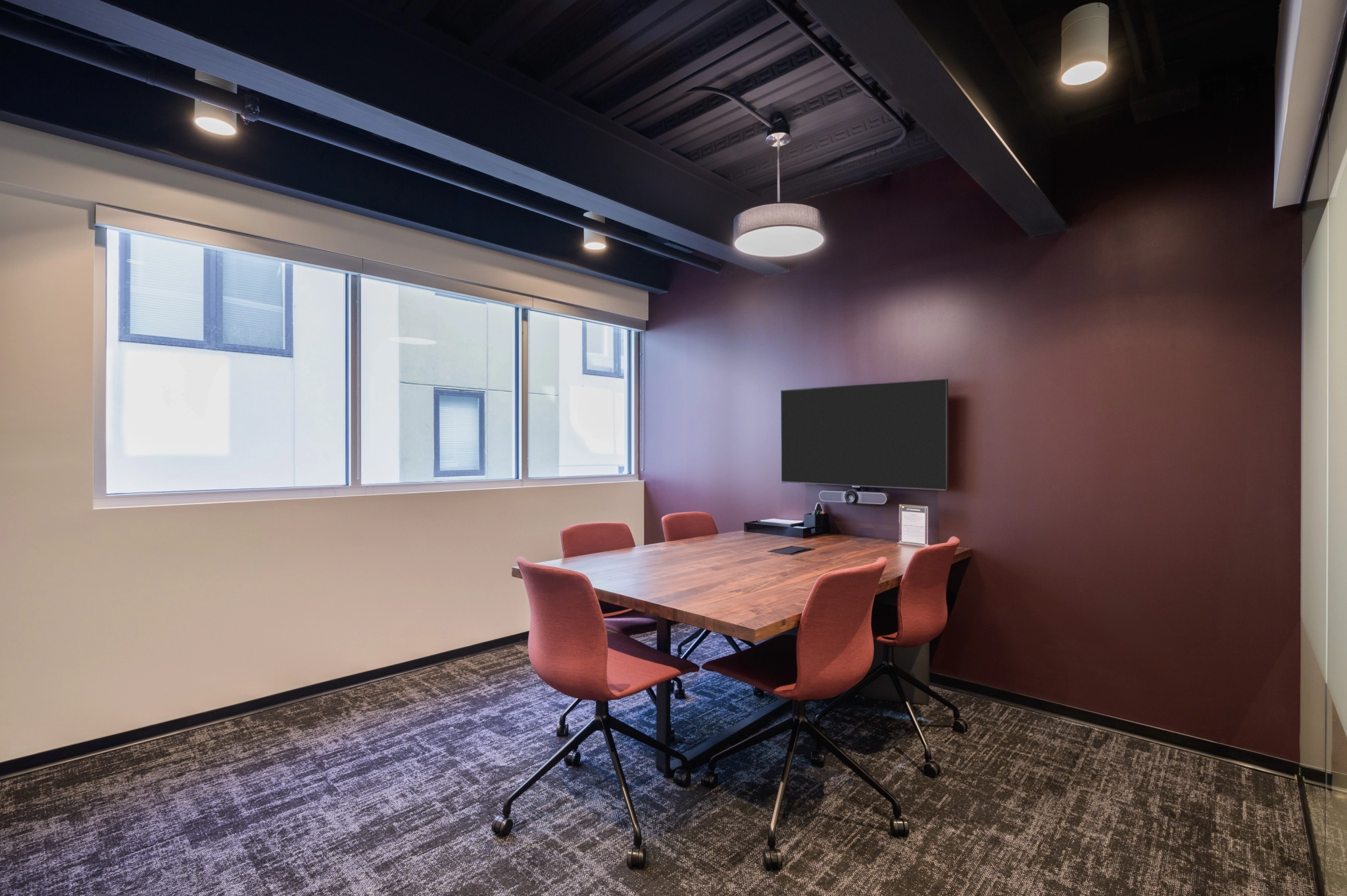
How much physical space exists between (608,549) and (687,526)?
27.6 inches

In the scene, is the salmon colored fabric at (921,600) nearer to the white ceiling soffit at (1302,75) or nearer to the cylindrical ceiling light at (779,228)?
the cylindrical ceiling light at (779,228)

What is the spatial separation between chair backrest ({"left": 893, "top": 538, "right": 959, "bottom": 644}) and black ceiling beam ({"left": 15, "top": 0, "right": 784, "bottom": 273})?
94.6 inches

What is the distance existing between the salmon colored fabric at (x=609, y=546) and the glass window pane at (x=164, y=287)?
239 cm

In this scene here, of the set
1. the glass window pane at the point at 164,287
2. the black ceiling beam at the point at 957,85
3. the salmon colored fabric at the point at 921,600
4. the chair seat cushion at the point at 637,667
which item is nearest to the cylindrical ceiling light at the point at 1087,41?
the black ceiling beam at the point at 957,85

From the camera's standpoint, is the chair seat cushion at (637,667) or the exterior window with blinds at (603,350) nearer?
the chair seat cushion at (637,667)

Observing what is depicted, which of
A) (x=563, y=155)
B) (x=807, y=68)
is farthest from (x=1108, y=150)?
(x=563, y=155)

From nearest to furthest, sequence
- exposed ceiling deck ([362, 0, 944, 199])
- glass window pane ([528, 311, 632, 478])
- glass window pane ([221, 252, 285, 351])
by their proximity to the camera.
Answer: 1. exposed ceiling deck ([362, 0, 944, 199])
2. glass window pane ([221, 252, 285, 351])
3. glass window pane ([528, 311, 632, 478])

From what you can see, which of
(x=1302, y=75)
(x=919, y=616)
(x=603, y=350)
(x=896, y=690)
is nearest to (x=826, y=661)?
(x=919, y=616)

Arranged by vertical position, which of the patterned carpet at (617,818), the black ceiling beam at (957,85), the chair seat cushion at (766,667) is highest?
the black ceiling beam at (957,85)

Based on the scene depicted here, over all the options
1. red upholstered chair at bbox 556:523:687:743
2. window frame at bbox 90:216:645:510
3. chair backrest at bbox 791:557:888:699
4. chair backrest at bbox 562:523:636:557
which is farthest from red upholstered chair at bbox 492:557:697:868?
window frame at bbox 90:216:645:510

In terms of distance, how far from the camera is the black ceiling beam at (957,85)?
1984 mm

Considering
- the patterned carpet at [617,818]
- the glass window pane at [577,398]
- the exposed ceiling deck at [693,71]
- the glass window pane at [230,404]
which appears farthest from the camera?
the glass window pane at [577,398]

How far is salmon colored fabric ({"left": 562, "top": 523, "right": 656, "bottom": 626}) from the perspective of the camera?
131 inches

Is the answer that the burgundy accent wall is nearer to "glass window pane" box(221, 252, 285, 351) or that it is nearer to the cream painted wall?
the cream painted wall
